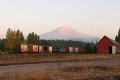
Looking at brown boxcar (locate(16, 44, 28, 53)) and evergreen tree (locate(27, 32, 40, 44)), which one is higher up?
evergreen tree (locate(27, 32, 40, 44))

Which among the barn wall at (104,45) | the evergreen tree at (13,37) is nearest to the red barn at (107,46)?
the barn wall at (104,45)

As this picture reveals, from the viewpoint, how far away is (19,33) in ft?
422

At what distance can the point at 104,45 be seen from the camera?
248ft

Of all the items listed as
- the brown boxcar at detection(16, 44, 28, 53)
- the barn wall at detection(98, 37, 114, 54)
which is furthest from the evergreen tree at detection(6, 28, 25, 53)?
the barn wall at detection(98, 37, 114, 54)

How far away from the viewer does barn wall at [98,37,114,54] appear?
74.8 meters

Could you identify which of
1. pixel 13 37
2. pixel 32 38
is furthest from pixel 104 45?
pixel 32 38

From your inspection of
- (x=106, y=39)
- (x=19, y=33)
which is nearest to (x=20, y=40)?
(x=19, y=33)

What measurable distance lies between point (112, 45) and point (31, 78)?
196ft

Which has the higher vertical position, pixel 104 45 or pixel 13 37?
pixel 13 37

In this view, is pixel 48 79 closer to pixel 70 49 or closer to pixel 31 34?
pixel 70 49

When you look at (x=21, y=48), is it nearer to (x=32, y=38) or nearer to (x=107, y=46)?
(x=107, y=46)

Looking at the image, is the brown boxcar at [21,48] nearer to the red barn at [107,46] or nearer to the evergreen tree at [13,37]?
the red barn at [107,46]

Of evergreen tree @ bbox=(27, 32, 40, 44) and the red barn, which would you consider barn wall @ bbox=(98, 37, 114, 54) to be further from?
evergreen tree @ bbox=(27, 32, 40, 44)

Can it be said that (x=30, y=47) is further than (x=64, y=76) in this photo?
Yes
